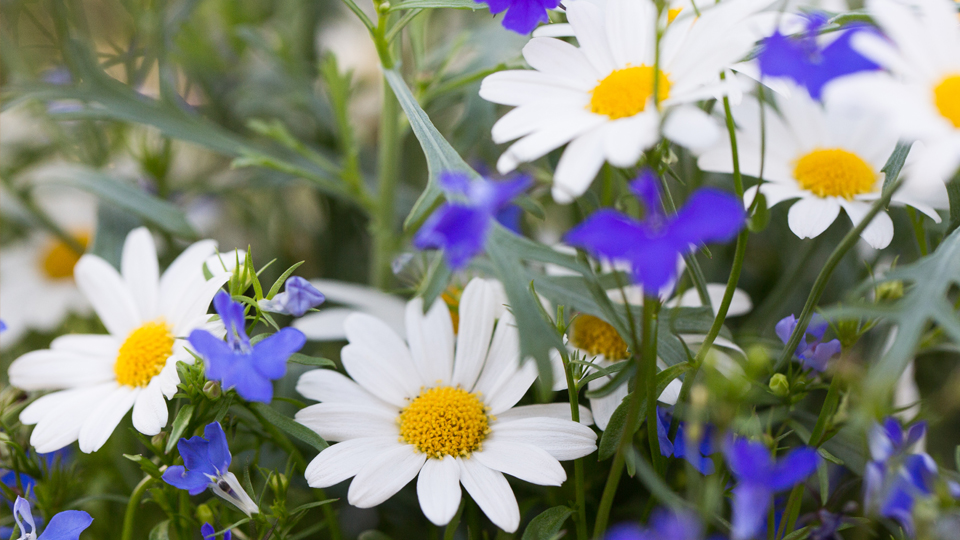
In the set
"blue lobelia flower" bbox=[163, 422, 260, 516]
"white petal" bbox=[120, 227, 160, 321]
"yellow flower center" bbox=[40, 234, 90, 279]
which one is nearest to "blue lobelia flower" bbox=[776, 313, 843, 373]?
"blue lobelia flower" bbox=[163, 422, 260, 516]

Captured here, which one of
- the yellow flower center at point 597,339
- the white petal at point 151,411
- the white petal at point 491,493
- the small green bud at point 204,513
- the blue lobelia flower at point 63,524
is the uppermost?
the white petal at point 151,411

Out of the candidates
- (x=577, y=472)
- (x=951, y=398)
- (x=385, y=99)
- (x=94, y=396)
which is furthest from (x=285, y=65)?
(x=951, y=398)

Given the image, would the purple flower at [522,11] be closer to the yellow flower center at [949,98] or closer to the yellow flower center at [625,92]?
the yellow flower center at [625,92]

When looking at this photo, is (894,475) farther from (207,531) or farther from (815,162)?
(207,531)


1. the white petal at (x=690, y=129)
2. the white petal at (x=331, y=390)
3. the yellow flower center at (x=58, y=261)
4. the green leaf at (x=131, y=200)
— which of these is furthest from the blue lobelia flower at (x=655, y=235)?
the yellow flower center at (x=58, y=261)

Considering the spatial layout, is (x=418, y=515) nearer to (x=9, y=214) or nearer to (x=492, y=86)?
(x=492, y=86)

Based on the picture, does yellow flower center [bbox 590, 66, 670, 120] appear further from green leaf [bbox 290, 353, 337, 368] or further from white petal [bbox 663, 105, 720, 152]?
green leaf [bbox 290, 353, 337, 368]
